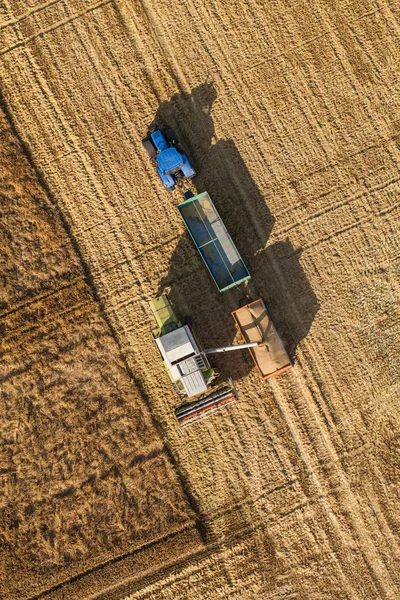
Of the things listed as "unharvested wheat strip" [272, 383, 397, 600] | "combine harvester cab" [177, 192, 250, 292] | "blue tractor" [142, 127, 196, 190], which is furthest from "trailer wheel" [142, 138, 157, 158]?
"unharvested wheat strip" [272, 383, 397, 600]

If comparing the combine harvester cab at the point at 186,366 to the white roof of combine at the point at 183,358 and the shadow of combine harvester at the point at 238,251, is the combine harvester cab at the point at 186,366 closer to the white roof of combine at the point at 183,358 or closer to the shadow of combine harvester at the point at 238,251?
the white roof of combine at the point at 183,358

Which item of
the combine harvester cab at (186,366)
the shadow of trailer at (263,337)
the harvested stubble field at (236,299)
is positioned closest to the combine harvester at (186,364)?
the combine harvester cab at (186,366)

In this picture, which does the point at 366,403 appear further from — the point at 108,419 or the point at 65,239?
the point at 65,239

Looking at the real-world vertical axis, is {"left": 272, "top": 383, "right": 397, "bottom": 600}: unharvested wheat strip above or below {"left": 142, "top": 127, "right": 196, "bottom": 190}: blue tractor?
below

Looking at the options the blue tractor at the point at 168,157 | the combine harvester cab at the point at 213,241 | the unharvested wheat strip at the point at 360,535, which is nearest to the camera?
the blue tractor at the point at 168,157

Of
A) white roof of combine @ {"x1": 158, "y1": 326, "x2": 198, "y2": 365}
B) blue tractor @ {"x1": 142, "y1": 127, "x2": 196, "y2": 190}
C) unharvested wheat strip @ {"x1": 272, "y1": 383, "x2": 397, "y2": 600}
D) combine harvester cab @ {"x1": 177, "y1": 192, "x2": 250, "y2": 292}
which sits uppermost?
blue tractor @ {"x1": 142, "y1": 127, "x2": 196, "y2": 190}

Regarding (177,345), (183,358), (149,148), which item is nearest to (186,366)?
(183,358)

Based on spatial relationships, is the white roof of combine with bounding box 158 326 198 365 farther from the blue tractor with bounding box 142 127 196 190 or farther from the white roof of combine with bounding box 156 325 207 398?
the blue tractor with bounding box 142 127 196 190

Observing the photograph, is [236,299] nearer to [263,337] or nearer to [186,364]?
[263,337]
